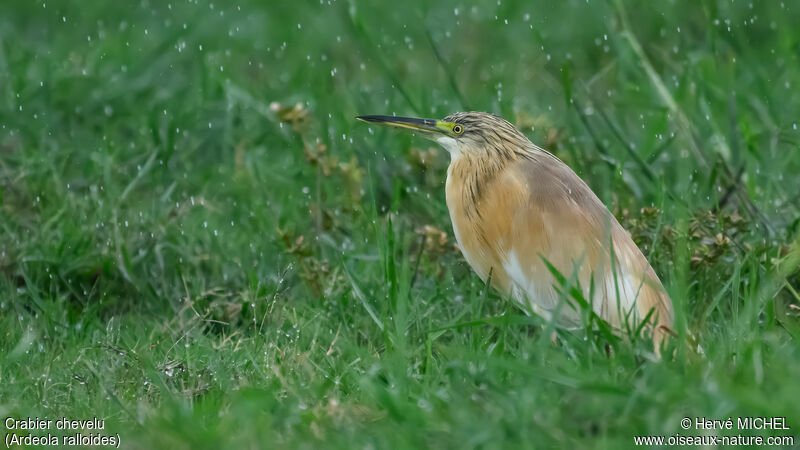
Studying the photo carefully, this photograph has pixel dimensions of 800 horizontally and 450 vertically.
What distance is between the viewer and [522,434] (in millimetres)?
2889

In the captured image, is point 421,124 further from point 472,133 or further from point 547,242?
point 547,242

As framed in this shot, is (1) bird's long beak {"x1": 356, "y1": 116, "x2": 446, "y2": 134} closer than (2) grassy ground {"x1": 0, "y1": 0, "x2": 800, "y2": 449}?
No

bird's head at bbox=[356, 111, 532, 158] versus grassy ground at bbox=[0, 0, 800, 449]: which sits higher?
bird's head at bbox=[356, 111, 532, 158]

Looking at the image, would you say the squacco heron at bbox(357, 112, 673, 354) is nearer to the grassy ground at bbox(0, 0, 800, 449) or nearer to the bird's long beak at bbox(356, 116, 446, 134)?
the grassy ground at bbox(0, 0, 800, 449)

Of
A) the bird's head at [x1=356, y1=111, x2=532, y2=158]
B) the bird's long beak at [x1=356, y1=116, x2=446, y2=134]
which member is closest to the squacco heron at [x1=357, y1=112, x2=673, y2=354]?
the bird's head at [x1=356, y1=111, x2=532, y2=158]

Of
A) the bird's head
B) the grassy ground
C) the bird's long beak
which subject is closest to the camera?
the grassy ground

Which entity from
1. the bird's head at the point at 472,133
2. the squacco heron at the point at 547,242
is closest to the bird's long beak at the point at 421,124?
the bird's head at the point at 472,133

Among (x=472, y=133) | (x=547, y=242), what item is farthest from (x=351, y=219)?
(x=547, y=242)

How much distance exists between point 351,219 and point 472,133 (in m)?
0.99

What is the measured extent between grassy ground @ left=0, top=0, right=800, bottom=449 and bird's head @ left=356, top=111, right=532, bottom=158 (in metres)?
0.30

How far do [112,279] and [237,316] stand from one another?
56 centimetres

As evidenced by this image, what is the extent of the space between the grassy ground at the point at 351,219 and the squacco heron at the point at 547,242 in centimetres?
12

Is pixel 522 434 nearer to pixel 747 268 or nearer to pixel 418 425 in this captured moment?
pixel 418 425

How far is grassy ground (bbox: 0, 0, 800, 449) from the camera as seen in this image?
314cm
